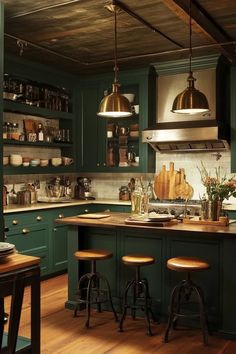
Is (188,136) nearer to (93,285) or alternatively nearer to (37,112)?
(37,112)

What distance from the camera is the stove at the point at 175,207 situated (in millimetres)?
4856

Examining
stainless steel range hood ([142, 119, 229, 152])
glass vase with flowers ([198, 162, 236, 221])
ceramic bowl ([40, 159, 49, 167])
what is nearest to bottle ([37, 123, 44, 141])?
ceramic bowl ([40, 159, 49, 167])

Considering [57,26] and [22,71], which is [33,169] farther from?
[57,26]

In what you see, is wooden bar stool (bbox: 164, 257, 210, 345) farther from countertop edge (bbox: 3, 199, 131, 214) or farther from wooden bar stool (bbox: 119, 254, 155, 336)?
countertop edge (bbox: 3, 199, 131, 214)

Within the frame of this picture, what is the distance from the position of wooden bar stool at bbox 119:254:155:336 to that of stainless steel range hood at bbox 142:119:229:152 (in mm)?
2211

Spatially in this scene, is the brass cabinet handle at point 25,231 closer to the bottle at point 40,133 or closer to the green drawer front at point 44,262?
the green drawer front at point 44,262

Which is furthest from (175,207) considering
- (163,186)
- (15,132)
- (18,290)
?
(18,290)

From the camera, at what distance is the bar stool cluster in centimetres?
345

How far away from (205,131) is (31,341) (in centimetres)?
370

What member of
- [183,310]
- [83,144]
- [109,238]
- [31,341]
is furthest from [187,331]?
[83,144]

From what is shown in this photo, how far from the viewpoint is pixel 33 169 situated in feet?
19.0

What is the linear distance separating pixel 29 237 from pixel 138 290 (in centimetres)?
178

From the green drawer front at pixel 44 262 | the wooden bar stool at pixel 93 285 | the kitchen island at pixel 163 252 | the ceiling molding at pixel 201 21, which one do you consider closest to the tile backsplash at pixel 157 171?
the green drawer front at pixel 44 262

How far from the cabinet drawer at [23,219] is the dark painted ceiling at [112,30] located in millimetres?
1942
